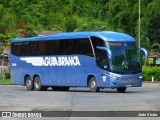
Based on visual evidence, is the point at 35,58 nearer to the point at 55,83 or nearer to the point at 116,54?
the point at 55,83

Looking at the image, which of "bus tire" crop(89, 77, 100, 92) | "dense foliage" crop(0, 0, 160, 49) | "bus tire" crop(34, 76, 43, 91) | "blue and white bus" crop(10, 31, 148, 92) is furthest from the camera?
"dense foliage" crop(0, 0, 160, 49)

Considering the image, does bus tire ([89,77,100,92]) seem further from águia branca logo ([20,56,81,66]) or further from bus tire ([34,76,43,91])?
bus tire ([34,76,43,91])

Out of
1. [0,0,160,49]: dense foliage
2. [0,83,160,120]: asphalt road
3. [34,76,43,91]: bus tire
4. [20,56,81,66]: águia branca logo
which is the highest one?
[0,0,160,49]: dense foliage

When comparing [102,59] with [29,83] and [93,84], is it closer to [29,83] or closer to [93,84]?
[93,84]

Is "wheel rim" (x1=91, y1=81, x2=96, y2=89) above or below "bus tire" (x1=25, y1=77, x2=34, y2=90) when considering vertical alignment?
above

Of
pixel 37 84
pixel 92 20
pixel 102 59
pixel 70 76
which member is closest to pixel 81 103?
pixel 102 59

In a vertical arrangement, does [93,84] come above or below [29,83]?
above

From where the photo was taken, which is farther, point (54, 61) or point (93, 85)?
point (54, 61)

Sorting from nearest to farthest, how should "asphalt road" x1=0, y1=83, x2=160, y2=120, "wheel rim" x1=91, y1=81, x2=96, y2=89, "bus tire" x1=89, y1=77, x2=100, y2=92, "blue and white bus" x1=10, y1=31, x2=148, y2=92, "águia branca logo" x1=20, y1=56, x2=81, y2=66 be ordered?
"asphalt road" x1=0, y1=83, x2=160, y2=120 → "blue and white bus" x1=10, y1=31, x2=148, y2=92 → "bus tire" x1=89, y1=77, x2=100, y2=92 → "wheel rim" x1=91, y1=81, x2=96, y2=89 → "águia branca logo" x1=20, y1=56, x2=81, y2=66

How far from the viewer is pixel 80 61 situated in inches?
1337

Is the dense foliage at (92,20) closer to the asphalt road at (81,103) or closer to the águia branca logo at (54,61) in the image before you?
the águia branca logo at (54,61)

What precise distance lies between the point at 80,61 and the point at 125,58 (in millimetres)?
2831

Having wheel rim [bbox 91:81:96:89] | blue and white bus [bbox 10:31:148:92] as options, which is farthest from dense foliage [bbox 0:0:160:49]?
wheel rim [bbox 91:81:96:89]

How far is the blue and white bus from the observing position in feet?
107
